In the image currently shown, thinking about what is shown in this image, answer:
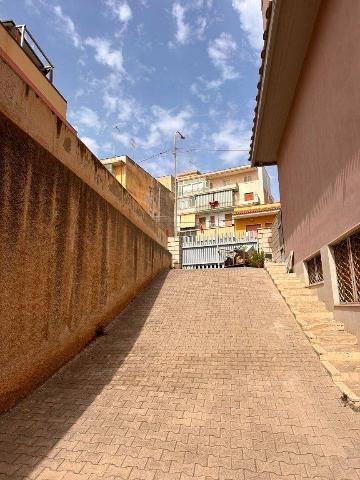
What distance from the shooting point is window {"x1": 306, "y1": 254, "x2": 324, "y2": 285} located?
7755 mm

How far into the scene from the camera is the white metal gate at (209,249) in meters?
17.1

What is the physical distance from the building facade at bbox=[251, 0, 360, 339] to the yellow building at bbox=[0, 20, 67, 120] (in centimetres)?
640

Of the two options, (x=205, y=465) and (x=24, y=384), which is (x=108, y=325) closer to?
(x=24, y=384)

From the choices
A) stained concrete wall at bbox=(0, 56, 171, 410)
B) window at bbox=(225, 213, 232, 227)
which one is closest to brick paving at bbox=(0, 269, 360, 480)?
stained concrete wall at bbox=(0, 56, 171, 410)

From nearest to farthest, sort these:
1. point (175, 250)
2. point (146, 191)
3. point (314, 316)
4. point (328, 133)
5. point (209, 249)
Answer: point (328, 133) → point (314, 316) → point (175, 250) → point (209, 249) → point (146, 191)

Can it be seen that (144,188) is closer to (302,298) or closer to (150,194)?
(150,194)

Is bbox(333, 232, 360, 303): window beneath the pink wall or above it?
beneath

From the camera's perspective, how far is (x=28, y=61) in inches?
426

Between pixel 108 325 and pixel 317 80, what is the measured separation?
705cm

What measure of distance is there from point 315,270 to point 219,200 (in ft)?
101

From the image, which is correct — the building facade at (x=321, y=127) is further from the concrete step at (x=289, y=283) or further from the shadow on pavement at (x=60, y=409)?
the shadow on pavement at (x=60, y=409)

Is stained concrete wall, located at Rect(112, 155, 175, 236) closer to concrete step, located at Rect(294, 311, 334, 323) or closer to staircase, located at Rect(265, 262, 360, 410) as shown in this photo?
staircase, located at Rect(265, 262, 360, 410)

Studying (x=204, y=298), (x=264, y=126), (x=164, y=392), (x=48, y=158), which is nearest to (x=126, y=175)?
(x=264, y=126)

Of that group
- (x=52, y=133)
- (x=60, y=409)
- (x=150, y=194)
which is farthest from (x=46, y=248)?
(x=150, y=194)
